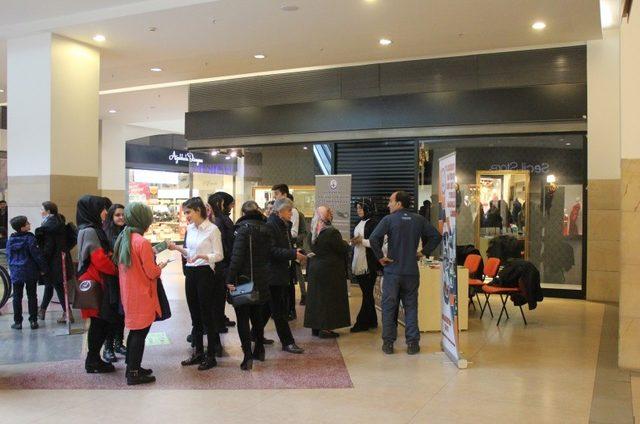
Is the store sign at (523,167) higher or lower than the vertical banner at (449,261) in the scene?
higher

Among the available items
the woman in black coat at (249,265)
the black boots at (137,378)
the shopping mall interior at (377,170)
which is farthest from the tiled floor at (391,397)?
the woman in black coat at (249,265)

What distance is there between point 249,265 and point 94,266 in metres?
1.25

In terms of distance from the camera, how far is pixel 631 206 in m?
5.35

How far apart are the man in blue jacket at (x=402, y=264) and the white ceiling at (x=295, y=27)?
3.01 metres

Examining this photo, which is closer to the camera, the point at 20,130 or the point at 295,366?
the point at 295,366

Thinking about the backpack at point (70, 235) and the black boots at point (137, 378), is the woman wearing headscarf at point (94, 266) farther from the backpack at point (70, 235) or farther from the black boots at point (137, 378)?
the backpack at point (70, 235)

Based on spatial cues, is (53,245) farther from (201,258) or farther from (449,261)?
(449,261)

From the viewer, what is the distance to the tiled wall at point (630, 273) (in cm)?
533

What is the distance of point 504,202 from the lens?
10.2m

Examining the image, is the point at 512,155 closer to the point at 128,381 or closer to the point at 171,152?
the point at 128,381

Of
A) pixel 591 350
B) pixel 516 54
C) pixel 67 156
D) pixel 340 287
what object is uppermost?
pixel 516 54

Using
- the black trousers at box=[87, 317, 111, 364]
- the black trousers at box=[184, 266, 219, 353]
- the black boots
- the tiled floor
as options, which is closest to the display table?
the tiled floor

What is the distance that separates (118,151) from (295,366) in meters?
13.4

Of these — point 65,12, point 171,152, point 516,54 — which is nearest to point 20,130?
point 65,12
